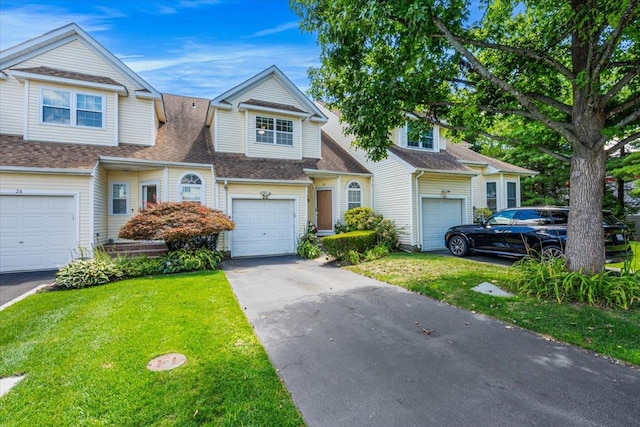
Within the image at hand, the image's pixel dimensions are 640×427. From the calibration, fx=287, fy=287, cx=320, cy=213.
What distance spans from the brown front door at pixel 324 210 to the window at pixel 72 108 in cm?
942

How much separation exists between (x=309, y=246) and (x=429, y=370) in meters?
8.49

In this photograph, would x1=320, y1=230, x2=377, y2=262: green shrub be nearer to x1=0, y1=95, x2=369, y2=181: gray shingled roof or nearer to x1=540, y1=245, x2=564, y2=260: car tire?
x1=0, y1=95, x2=369, y2=181: gray shingled roof

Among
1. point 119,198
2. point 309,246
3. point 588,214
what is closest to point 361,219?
point 309,246

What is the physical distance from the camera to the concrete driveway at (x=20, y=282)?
264 inches

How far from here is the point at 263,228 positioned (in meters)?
12.0

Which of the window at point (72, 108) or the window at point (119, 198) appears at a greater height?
the window at point (72, 108)

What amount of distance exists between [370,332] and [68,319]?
5.20 m

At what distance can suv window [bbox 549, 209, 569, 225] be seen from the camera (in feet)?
27.7

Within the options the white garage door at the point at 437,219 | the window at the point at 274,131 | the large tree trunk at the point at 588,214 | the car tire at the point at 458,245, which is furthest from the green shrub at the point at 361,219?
the large tree trunk at the point at 588,214

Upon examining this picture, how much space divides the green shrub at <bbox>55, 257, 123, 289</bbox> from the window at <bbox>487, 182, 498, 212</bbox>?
721 inches

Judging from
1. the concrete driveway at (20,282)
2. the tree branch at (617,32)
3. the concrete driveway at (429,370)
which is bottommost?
the concrete driveway at (429,370)

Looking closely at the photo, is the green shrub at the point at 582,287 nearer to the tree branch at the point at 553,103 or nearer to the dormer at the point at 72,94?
the tree branch at the point at 553,103

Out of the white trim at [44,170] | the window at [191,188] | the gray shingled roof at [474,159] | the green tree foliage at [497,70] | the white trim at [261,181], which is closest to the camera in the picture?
the green tree foliage at [497,70]

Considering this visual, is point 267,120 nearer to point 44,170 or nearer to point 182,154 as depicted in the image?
point 182,154
